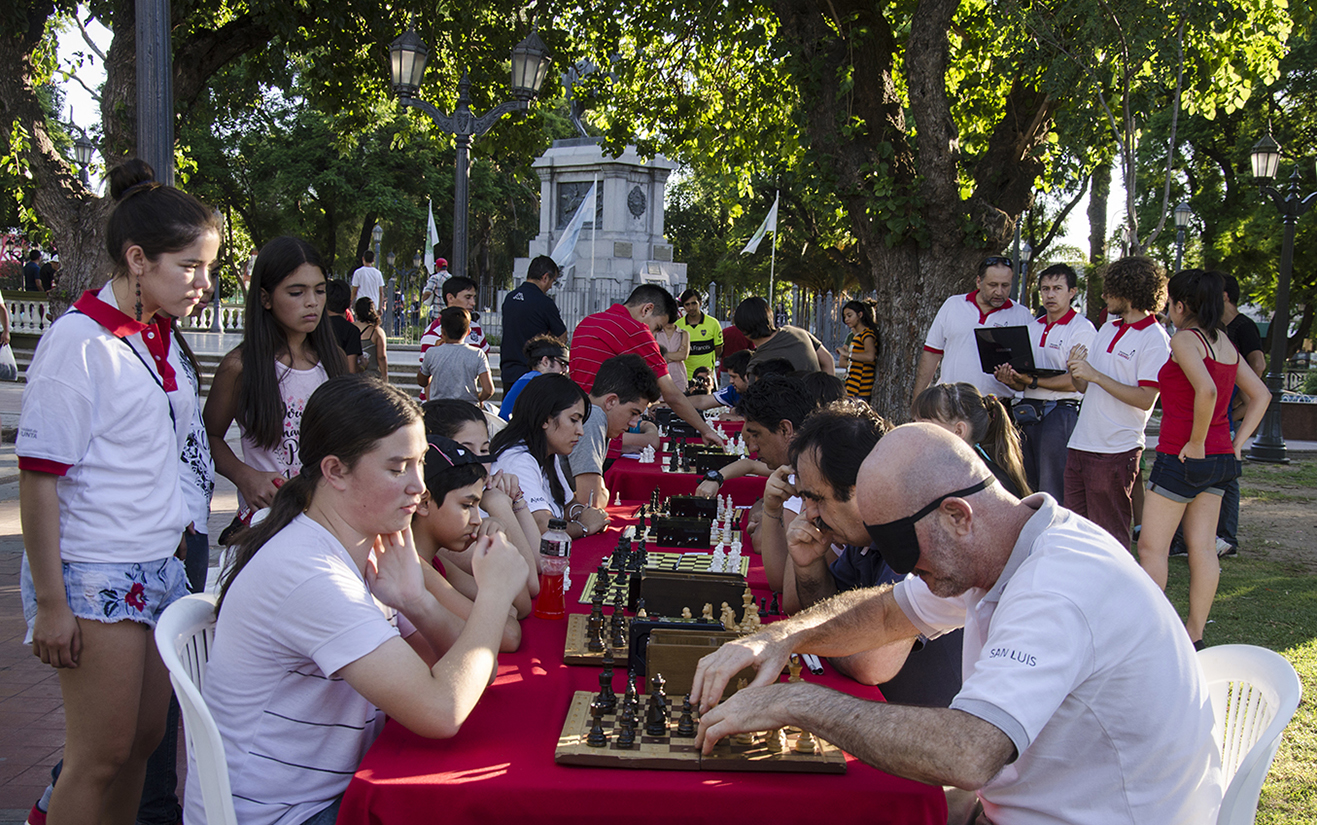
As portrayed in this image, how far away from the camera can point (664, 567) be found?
339 cm

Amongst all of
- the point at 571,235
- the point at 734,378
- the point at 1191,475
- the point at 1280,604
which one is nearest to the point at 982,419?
the point at 1191,475

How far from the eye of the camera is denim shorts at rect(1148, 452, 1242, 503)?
5.02 metres

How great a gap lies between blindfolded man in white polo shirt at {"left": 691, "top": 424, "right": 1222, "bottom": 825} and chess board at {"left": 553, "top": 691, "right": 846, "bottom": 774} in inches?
2.0

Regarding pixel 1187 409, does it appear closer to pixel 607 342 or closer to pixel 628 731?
pixel 607 342

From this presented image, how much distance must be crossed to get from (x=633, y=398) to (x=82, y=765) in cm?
345

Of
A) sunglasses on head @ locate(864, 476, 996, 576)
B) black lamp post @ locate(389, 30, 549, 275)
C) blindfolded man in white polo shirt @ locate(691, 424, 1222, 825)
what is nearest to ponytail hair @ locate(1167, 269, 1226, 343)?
blindfolded man in white polo shirt @ locate(691, 424, 1222, 825)

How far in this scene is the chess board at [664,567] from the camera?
3197mm

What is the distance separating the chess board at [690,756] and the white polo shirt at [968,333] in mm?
4994

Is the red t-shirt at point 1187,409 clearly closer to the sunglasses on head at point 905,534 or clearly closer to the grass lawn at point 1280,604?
the grass lawn at point 1280,604

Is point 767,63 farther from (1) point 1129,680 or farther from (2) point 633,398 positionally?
(1) point 1129,680

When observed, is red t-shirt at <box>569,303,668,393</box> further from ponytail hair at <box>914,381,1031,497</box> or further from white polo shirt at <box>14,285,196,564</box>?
white polo shirt at <box>14,285,196,564</box>

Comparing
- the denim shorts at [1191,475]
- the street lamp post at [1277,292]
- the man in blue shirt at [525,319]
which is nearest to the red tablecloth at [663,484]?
the denim shorts at [1191,475]

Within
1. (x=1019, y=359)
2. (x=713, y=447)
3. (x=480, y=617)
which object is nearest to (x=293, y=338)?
(x=480, y=617)

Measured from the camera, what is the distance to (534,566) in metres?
3.27
